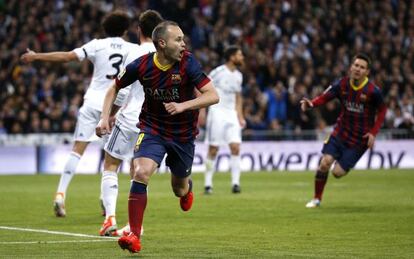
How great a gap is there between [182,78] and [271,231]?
276 centimetres

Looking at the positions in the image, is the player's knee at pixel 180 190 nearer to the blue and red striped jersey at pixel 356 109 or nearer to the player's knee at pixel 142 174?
the player's knee at pixel 142 174

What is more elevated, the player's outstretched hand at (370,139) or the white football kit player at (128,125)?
the white football kit player at (128,125)

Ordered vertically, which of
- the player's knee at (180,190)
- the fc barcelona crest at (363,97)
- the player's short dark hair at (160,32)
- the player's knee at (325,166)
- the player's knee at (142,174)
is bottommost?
the player's knee at (325,166)

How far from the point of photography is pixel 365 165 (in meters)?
28.9

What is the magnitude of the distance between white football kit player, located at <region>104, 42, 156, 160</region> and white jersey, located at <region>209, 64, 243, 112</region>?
8.29 meters

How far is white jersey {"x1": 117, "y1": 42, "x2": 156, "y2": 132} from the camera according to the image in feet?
37.8

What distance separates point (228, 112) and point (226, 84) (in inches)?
23.2

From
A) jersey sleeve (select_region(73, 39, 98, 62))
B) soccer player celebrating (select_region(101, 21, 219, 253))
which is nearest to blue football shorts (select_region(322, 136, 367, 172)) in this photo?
jersey sleeve (select_region(73, 39, 98, 62))

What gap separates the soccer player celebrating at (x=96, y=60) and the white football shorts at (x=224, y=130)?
21.2 ft

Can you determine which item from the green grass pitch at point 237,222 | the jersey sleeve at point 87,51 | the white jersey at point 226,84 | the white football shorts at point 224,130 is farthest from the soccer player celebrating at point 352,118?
the white jersey at point 226,84

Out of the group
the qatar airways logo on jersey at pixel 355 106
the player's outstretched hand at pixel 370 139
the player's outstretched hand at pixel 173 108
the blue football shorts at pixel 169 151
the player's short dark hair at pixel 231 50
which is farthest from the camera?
the player's short dark hair at pixel 231 50

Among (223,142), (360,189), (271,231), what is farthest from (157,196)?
(271,231)

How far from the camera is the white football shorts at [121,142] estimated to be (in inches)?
451

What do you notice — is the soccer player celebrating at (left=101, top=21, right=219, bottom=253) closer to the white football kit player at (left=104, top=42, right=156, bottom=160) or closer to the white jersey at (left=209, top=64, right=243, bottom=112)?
the white football kit player at (left=104, top=42, right=156, bottom=160)
